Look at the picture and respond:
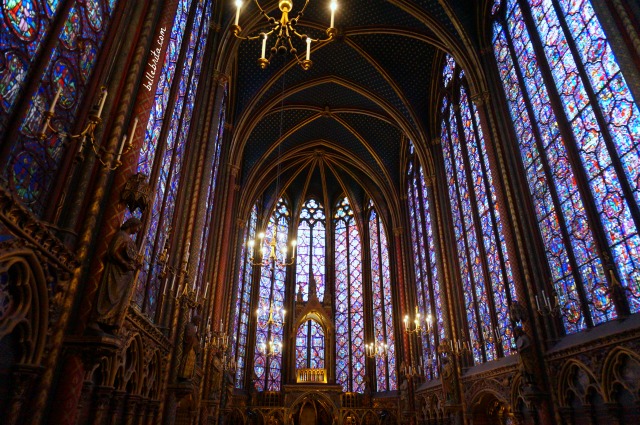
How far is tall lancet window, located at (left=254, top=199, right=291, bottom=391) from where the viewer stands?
23.3 m

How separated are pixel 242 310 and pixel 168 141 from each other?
15484mm

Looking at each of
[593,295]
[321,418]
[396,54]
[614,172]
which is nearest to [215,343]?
[321,418]

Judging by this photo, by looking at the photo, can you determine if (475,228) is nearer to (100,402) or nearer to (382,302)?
(382,302)

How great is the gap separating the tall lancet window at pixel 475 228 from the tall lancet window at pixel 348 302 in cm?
1004

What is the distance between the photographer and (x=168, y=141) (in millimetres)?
9852

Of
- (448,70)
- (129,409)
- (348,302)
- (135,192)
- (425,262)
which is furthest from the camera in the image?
(348,302)

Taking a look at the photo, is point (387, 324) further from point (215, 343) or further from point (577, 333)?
point (577, 333)

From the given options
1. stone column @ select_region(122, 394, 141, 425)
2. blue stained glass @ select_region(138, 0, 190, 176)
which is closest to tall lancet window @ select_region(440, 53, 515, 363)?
blue stained glass @ select_region(138, 0, 190, 176)

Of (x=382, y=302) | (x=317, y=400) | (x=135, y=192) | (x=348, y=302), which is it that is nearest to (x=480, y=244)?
(x=382, y=302)

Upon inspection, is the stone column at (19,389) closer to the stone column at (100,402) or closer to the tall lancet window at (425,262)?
the stone column at (100,402)

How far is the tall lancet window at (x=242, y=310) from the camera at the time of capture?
2245 centimetres

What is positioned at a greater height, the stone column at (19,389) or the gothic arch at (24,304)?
the gothic arch at (24,304)

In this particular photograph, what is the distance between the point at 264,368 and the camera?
23516 millimetres

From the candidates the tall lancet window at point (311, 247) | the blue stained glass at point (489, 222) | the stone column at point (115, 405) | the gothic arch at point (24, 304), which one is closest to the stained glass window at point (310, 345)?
the tall lancet window at point (311, 247)
